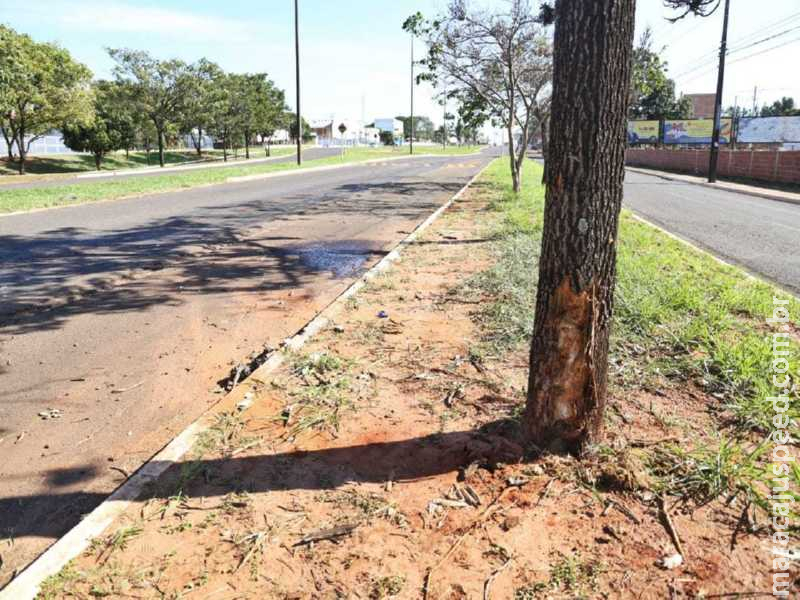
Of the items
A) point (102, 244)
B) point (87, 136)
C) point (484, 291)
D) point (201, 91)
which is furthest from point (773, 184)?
point (87, 136)

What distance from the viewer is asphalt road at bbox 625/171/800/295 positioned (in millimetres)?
8406

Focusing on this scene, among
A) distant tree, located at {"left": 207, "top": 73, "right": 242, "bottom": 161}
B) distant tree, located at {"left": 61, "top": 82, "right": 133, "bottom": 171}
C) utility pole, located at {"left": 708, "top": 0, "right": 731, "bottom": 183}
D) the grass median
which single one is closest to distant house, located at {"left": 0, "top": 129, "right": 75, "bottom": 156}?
distant tree, located at {"left": 61, "top": 82, "right": 133, "bottom": 171}

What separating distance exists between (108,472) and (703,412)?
3.42 m

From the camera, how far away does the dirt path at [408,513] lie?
225 centimetres

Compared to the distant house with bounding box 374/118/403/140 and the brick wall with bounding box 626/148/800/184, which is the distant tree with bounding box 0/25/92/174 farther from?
the distant house with bounding box 374/118/403/140

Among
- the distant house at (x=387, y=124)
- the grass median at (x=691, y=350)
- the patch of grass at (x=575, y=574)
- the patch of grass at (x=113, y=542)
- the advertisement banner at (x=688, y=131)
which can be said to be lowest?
the patch of grass at (x=113, y=542)

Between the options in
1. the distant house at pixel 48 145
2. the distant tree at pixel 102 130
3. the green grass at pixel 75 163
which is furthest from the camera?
the distant house at pixel 48 145

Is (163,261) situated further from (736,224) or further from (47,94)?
(47,94)

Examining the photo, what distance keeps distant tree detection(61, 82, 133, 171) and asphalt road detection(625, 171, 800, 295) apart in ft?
109

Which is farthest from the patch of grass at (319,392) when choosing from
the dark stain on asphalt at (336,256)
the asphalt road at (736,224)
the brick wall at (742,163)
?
the brick wall at (742,163)

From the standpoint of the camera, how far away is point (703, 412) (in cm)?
354

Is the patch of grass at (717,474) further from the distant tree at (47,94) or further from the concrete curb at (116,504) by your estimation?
the distant tree at (47,94)

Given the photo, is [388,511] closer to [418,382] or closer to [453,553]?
[453,553]

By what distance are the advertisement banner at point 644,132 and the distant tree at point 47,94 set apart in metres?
40.2
